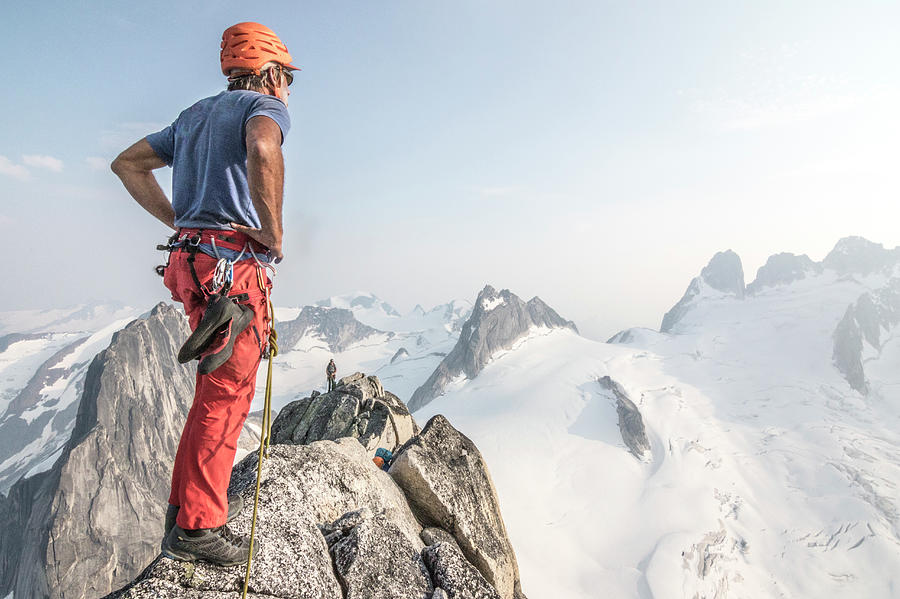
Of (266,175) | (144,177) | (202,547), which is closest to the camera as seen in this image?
(266,175)

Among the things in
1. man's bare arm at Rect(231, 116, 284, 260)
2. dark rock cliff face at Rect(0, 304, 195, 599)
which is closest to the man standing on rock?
man's bare arm at Rect(231, 116, 284, 260)

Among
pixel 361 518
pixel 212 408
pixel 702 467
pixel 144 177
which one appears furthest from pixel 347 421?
pixel 702 467

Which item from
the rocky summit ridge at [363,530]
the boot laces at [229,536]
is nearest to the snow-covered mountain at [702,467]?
the rocky summit ridge at [363,530]

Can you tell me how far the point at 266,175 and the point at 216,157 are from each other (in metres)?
0.75

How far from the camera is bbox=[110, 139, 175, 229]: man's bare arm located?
412cm

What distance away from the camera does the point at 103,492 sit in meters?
92.8

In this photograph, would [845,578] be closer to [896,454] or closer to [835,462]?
[835,462]

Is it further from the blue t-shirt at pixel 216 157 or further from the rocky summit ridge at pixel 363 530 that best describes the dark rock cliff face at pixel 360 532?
the blue t-shirt at pixel 216 157

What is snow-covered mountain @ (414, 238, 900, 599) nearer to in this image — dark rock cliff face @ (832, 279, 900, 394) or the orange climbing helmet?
dark rock cliff face @ (832, 279, 900, 394)

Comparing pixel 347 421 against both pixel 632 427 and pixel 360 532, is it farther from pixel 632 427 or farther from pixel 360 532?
pixel 632 427

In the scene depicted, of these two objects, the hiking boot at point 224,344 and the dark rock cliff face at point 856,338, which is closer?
the hiking boot at point 224,344

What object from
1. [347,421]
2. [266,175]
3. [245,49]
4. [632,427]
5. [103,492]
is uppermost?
[245,49]

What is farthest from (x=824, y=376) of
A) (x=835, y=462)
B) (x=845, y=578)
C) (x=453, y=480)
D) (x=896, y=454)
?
(x=453, y=480)

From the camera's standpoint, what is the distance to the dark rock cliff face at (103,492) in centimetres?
8231
